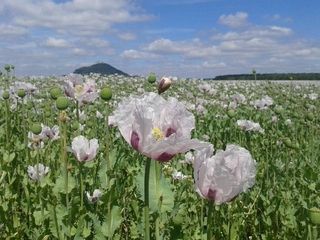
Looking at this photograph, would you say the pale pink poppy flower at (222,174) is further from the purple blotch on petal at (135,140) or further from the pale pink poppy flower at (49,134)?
the pale pink poppy flower at (49,134)

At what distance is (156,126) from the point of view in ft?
6.07

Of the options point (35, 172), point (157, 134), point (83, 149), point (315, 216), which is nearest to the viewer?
point (157, 134)

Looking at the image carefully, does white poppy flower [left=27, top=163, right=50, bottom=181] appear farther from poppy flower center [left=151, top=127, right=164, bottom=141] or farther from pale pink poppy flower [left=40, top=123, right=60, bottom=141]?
poppy flower center [left=151, top=127, right=164, bottom=141]

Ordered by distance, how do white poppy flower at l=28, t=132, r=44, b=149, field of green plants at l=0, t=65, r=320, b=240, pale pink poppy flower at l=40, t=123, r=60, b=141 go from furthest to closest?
pale pink poppy flower at l=40, t=123, r=60, b=141
white poppy flower at l=28, t=132, r=44, b=149
field of green plants at l=0, t=65, r=320, b=240

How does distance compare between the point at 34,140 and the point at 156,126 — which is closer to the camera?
the point at 156,126

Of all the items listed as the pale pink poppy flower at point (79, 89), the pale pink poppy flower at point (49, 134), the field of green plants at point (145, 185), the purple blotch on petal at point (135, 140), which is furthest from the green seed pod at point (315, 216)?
the pale pink poppy flower at point (49, 134)

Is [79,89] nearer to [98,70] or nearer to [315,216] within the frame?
[315,216]

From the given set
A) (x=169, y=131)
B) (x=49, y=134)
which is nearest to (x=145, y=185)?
(x=169, y=131)

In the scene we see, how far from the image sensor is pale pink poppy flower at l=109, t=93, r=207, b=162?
1.72m

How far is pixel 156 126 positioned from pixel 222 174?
272 mm

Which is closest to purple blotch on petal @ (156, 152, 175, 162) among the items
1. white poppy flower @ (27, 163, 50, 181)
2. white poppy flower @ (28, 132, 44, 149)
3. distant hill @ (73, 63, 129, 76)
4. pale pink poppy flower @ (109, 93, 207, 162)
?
pale pink poppy flower @ (109, 93, 207, 162)

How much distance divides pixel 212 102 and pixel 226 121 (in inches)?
168

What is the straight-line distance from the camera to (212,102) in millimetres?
12117

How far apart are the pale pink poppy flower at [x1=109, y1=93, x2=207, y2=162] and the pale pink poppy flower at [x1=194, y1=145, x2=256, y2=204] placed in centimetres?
14
